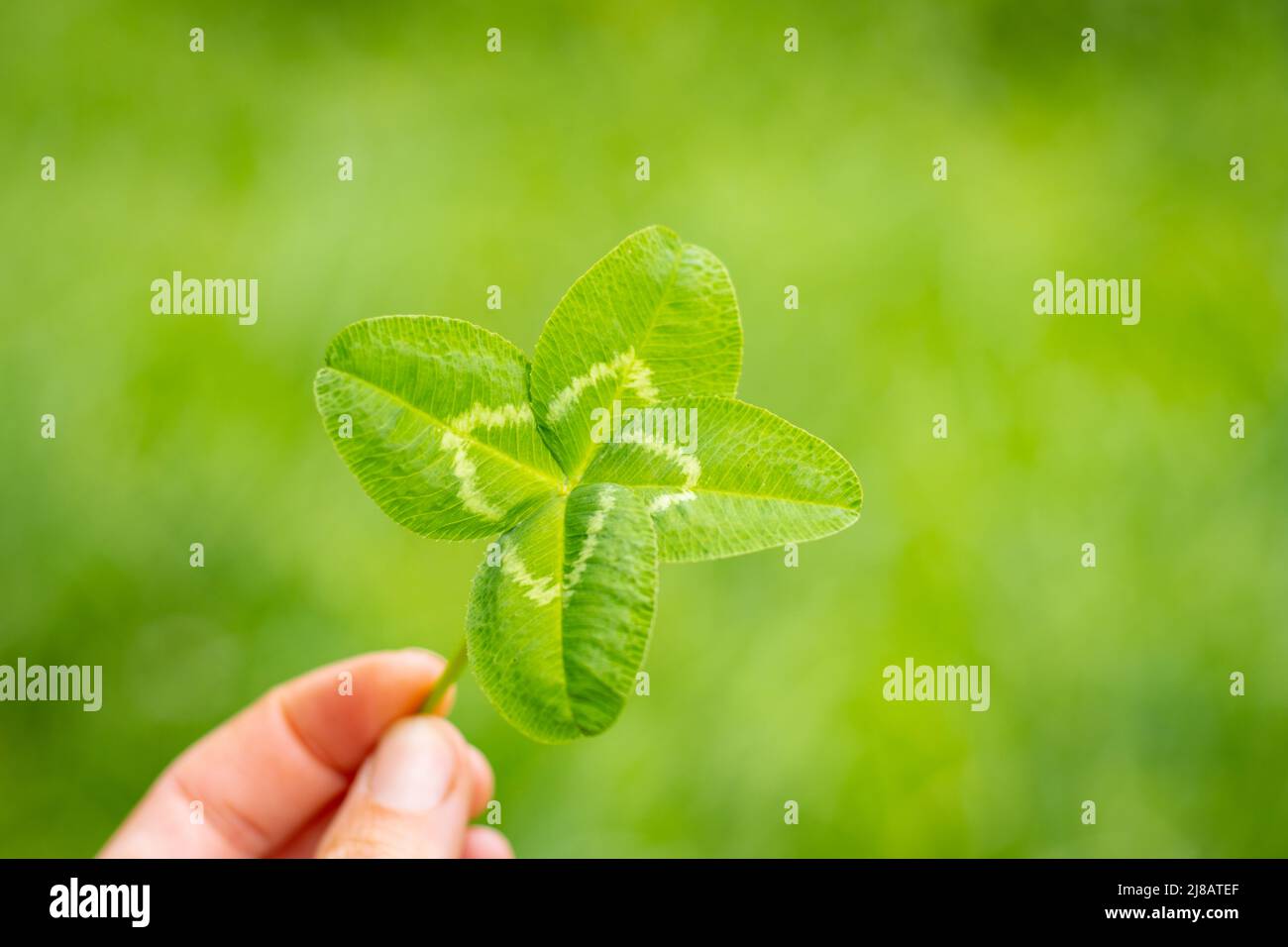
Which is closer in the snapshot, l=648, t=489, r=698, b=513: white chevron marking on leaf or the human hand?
l=648, t=489, r=698, b=513: white chevron marking on leaf

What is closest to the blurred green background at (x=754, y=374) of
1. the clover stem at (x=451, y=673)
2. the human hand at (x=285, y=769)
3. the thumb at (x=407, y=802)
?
the human hand at (x=285, y=769)

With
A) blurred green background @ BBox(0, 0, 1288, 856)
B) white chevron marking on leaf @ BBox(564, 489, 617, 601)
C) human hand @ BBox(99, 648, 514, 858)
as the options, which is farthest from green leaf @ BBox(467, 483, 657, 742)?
blurred green background @ BBox(0, 0, 1288, 856)

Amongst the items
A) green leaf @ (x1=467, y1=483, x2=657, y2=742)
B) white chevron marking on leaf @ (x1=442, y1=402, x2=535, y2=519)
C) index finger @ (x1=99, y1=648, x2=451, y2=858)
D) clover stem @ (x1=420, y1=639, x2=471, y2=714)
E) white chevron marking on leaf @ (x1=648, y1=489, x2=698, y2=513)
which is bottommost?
index finger @ (x1=99, y1=648, x2=451, y2=858)

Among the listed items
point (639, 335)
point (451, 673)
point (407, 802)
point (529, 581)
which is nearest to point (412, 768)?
point (407, 802)

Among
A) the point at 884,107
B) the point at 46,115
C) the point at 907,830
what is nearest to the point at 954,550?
the point at 907,830

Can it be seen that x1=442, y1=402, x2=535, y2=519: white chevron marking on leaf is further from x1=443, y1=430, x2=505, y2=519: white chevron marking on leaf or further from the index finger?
the index finger

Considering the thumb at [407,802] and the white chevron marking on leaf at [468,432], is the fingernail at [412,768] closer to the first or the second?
the thumb at [407,802]
